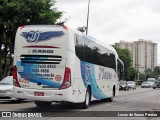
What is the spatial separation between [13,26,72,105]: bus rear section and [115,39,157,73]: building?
135240 millimetres

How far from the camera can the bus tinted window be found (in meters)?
17.4

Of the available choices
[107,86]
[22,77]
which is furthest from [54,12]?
[22,77]

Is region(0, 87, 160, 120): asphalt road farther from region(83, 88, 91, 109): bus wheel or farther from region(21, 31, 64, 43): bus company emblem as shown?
region(21, 31, 64, 43): bus company emblem

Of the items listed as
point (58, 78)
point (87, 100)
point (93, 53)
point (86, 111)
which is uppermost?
point (93, 53)

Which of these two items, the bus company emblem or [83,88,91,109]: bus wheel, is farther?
[83,88,91,109]: bus wheel

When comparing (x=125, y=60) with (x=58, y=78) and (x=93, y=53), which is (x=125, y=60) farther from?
(x=58, y=78)

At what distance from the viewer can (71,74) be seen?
632 inches

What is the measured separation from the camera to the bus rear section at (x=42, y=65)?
627 inches

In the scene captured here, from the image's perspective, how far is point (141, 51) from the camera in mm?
154000

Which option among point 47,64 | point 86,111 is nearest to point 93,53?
point 86,111

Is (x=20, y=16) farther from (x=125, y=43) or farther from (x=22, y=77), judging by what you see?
(x=125, y=43)

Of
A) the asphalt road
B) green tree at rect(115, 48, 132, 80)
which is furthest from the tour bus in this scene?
green tree at rect(115, 48, 132, 80)

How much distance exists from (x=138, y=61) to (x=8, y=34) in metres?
125

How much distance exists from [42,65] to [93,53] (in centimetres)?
430
